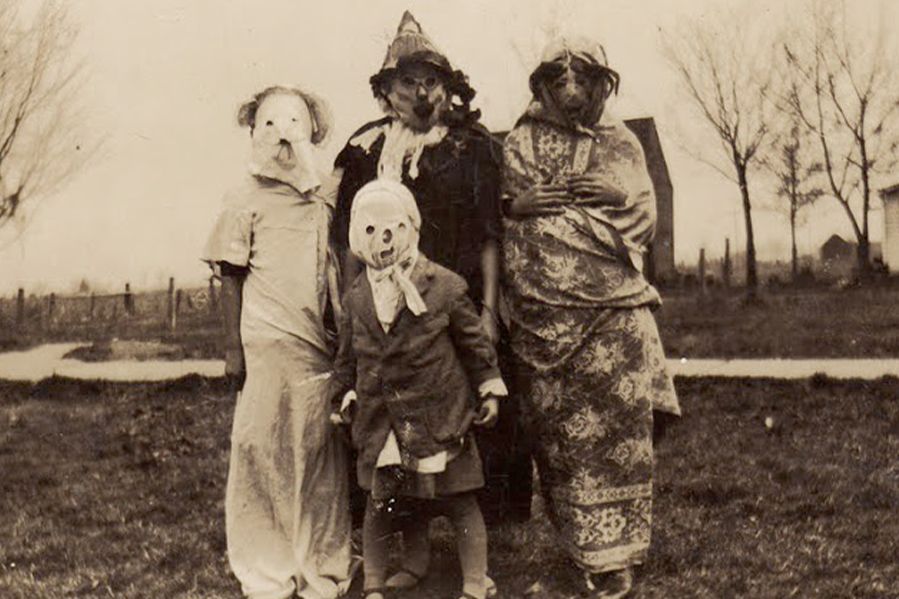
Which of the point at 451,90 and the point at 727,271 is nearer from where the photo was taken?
the point at 451,90

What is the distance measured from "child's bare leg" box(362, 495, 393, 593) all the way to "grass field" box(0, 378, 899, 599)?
24 centimetres

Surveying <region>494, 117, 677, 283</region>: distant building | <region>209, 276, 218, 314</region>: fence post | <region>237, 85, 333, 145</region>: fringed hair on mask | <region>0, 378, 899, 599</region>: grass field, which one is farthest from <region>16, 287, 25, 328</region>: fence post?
<region>494, 117, 677, 283</region>: distant building

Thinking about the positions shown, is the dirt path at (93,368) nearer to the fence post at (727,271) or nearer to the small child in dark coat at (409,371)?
the small child in dark coat at (409,371)

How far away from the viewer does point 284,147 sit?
13.2ft

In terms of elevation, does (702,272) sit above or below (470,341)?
above

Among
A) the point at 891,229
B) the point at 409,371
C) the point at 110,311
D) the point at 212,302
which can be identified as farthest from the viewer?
the point at 212,302

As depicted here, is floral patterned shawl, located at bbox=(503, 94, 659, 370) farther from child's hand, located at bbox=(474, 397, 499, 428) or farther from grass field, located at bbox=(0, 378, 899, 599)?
grass field, located at bbox=(0, 378, 899, 599)

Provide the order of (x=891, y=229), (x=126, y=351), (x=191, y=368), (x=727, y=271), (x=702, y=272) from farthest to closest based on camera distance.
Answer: (x=727, y=271) → (x=702, y=272) → (x=126, y=351) → (x=891, y=229) → (x=191, y=368)

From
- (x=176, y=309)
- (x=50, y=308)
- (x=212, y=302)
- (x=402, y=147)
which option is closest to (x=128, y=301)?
(x=176, y=309)

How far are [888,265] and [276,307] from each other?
33.4ft

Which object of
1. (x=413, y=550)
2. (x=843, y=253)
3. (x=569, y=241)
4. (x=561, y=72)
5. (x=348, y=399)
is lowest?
(x=413, y=550)

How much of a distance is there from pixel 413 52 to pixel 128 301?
933 centimetres

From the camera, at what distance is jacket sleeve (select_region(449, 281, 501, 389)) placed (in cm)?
370

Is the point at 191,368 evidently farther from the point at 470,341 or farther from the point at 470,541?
the point at 470,341
